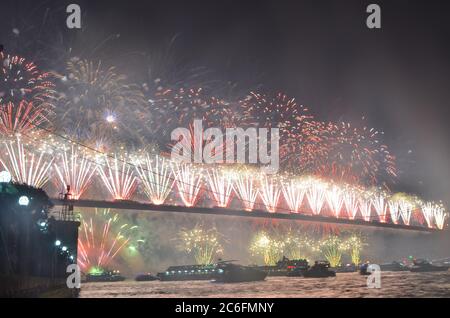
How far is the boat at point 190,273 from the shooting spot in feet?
306

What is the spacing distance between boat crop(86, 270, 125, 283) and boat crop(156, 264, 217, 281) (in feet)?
29.2

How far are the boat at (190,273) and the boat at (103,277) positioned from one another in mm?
8890

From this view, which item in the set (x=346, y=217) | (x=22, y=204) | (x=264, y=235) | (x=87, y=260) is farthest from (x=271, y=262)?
(x=22, y=204)

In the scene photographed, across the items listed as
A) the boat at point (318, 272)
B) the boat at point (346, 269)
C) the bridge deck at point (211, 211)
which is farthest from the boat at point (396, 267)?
the boat at point (318, 272)

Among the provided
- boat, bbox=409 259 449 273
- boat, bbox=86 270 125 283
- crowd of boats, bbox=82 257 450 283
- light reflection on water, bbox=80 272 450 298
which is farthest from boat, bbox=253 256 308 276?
boat, bbox=409 259 449 273

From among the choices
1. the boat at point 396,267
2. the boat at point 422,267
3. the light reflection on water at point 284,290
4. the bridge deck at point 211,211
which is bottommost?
the boat at point 396,267

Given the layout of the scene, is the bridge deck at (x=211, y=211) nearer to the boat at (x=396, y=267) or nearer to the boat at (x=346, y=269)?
the boat at (x=346, y=269)

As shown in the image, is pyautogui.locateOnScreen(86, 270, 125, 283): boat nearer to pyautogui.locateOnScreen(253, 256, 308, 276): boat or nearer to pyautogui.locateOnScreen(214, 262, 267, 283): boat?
pyautogui.locateOnScreen(214, 262, 267, 283): boat

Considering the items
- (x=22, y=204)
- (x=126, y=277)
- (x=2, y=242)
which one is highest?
(x=22, y=204)

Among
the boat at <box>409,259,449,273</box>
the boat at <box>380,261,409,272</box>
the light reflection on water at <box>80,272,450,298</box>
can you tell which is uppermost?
the light reflection on water at <box>80,272,450,298</box>

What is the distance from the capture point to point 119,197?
277 feet

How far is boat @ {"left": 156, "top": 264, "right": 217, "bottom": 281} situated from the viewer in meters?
93.3
